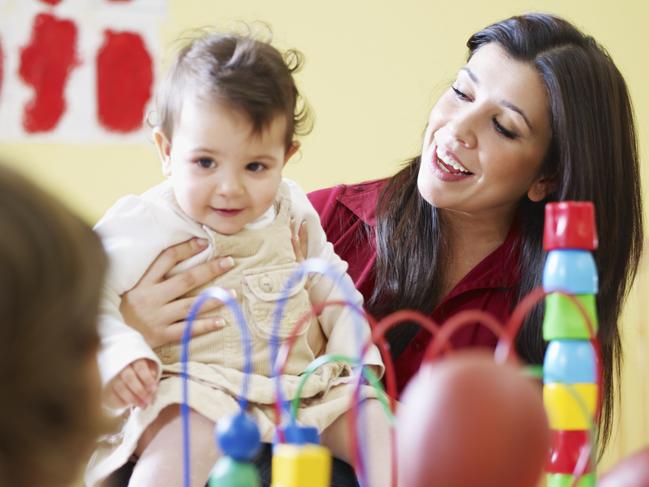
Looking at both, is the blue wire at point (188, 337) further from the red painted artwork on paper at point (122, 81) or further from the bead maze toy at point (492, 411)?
the red painted artwork on paper at point (122, 81)

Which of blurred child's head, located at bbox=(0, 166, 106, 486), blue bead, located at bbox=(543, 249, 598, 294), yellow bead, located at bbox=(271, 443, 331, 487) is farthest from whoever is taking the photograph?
blue bead, located at bbox=(543, 249, 598, 294)

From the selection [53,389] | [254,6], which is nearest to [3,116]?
[254,6]

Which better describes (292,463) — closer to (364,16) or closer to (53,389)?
(53,389)

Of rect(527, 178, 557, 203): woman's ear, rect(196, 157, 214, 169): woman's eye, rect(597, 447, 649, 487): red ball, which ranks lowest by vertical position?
rect(527, 178, 557, 203): woman's ear

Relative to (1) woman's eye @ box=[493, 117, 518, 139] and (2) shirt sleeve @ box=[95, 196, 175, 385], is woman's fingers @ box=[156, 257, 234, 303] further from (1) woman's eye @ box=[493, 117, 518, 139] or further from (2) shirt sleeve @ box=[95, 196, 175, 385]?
(1) woman's eye @ box=[493, 117, 518, 139]

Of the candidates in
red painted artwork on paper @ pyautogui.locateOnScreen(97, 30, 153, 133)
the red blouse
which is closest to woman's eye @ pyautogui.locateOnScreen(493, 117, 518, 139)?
the red blouse

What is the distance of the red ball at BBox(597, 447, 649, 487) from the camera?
2.19ft

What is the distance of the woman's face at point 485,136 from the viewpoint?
4.19 feet

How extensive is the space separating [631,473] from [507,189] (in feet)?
2.25

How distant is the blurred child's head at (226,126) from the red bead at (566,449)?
0.41 metres

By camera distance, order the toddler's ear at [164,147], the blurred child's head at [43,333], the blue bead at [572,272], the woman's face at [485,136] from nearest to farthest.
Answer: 1. the blurred child's head at [43,333]
2. the blue bead at [572,272]
3. the toddler's ear at [164,147]
4. the woman's face at [485,136]

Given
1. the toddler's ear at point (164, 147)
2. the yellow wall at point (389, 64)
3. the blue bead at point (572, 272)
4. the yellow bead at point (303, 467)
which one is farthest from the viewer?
the yellow wall at point (389, 64)

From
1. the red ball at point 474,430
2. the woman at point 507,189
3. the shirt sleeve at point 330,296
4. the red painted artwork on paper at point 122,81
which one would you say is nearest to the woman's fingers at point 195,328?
the shirt sleeve at point 330,296

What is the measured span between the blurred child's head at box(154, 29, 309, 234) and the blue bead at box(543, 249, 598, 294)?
1.20 feet
